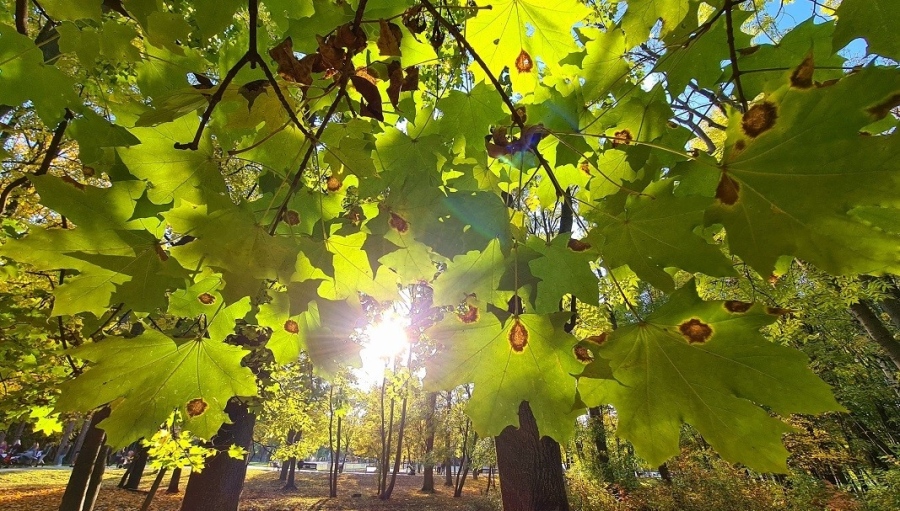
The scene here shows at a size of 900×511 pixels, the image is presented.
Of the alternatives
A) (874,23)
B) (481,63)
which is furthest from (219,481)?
(874,23)

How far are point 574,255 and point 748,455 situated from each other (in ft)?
2.23

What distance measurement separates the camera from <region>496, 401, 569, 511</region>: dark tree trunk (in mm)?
4414

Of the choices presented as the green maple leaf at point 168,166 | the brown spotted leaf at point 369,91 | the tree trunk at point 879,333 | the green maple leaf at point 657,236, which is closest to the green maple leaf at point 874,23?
the green maple leaf at point 657,236

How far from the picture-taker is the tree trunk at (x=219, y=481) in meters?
7.21

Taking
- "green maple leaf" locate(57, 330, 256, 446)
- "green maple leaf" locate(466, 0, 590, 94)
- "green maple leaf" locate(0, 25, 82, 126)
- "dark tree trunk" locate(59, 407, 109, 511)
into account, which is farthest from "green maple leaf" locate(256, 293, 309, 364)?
"dark tree trunk" locate(59, 407, 109, 511)

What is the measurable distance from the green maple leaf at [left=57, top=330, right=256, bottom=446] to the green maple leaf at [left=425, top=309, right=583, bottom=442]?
70 cm

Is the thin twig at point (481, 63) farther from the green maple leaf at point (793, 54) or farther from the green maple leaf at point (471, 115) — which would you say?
the green maple leaf at point (793, 54)

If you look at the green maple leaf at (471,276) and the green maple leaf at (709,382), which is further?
the green maple leaf at (471,276)

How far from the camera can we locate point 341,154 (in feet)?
3.28

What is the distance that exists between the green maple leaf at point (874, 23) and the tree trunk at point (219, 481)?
8.03 meters

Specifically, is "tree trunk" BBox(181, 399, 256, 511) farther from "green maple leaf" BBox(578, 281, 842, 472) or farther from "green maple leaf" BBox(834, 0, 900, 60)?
"green maple leaf" BBox(834, 0, 900, 60)

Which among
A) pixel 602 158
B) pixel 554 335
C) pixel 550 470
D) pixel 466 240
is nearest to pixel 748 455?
pixel 554 335

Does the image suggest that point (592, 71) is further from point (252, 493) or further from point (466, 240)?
point (252, 493)

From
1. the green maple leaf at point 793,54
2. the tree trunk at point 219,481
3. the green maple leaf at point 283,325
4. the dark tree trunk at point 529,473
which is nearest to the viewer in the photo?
the green maple leaf at point 793,54
